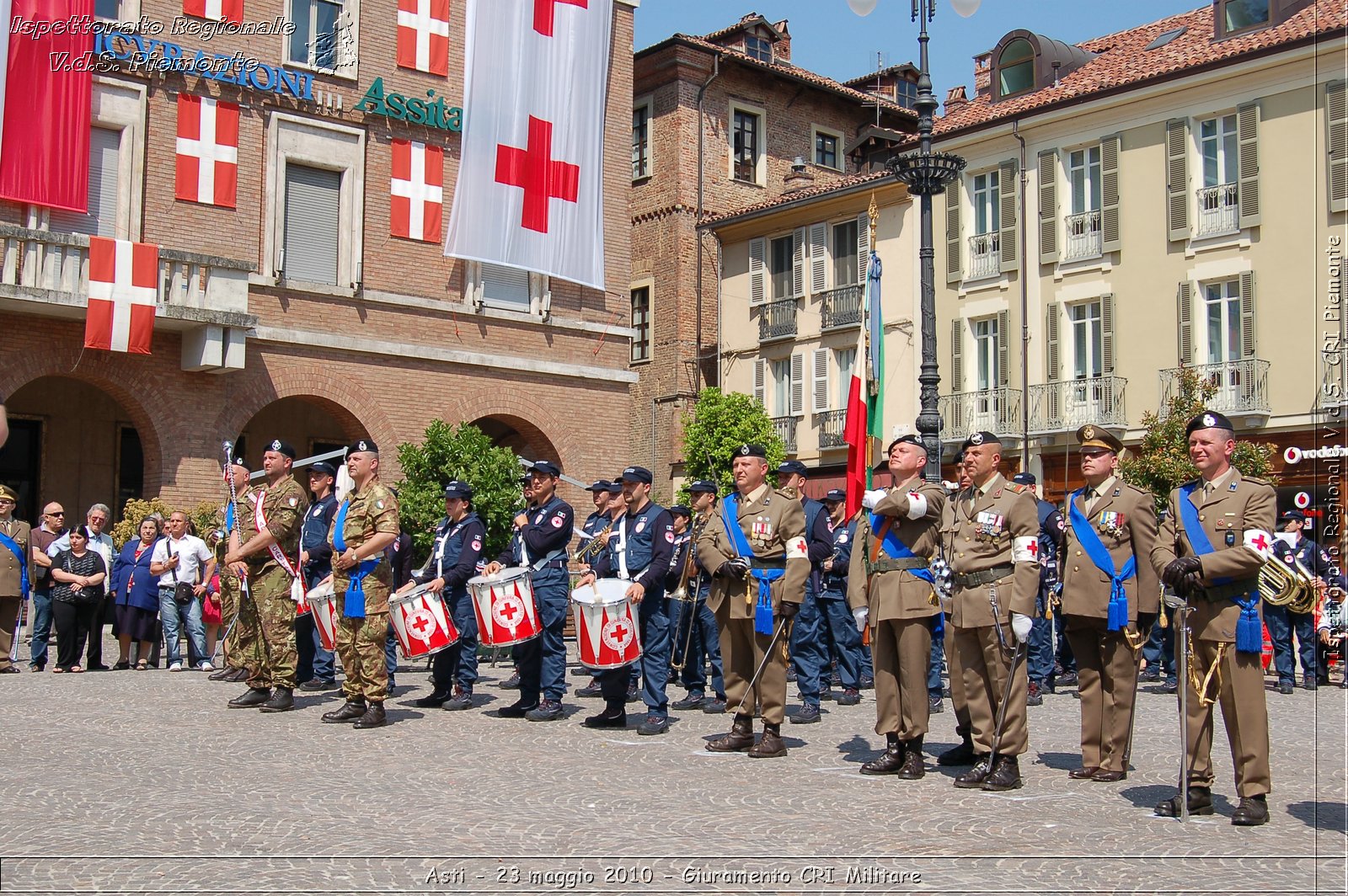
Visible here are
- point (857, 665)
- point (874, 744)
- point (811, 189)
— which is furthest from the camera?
point (811, 189)

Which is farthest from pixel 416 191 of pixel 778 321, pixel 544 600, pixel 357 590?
pixel 357 590

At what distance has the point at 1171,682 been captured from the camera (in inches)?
629

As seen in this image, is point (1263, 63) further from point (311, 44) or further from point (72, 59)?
point (72, 59)

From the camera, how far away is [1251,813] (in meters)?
7.42

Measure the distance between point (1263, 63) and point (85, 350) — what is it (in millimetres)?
24041

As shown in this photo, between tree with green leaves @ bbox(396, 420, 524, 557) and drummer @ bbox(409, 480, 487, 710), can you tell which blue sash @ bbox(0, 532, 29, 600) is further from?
tree with green leaves @ bbox(396, 420, 524, 557)

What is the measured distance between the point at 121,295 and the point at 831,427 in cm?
2113

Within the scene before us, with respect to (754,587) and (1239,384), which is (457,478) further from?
(1239,384)

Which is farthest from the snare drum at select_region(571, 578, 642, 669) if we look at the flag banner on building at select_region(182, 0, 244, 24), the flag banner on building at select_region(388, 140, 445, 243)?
the flag banner on building at select_region(182, 0, 244, 24)

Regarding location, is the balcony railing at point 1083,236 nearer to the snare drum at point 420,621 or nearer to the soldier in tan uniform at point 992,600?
the snare drum at point 420,621

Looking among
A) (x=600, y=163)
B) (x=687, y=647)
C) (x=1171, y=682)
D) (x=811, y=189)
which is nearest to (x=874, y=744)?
(x=687, y=647)

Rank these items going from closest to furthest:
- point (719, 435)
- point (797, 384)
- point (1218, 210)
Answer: point (1218, 210) < point (719, 435) < point (797, 384)

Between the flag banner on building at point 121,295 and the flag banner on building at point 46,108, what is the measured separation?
1203 mm

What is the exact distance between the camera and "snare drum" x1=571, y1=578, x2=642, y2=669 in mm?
10828
